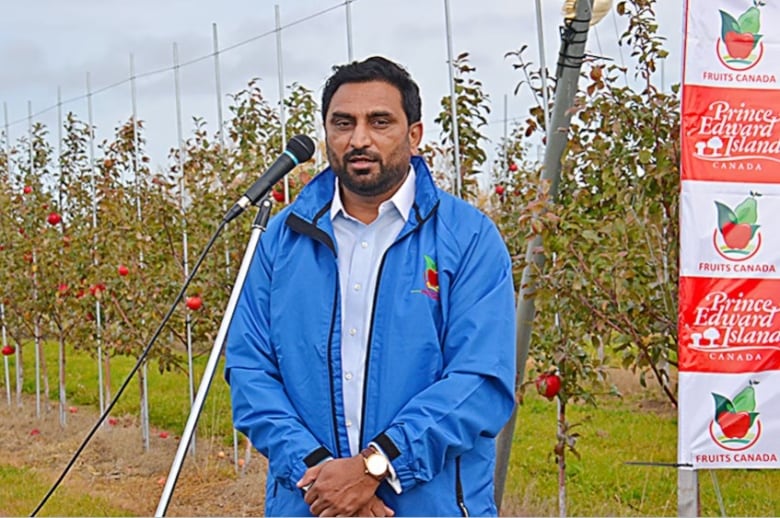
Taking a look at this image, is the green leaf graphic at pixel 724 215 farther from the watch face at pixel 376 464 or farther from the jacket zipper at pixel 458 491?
the watch face at pixel 376 464

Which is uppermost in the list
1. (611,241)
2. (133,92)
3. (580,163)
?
(133,92)

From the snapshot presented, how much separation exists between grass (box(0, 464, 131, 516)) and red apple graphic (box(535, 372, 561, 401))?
2946 mm

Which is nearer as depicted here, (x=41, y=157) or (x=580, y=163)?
(x=580, y=163)

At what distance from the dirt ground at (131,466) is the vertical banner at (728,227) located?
10.6ft

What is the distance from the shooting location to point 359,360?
8.22ft

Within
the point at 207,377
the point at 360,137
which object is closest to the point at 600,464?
the point at 360,137

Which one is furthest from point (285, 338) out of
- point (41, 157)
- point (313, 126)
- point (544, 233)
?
point (41, 157)

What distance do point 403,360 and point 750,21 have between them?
1923mm

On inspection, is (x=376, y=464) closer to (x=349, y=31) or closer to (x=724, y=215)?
(x=724, y=215)

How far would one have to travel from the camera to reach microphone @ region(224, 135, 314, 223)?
2471 mm

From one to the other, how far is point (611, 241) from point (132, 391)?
25.3 ft

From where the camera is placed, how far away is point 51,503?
655 centimetres

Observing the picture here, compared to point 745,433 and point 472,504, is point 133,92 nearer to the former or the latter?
point 745,433

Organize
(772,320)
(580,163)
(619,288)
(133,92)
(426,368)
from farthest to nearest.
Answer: (133,92), (580,163), (619,288), (772,320), (426,368)
